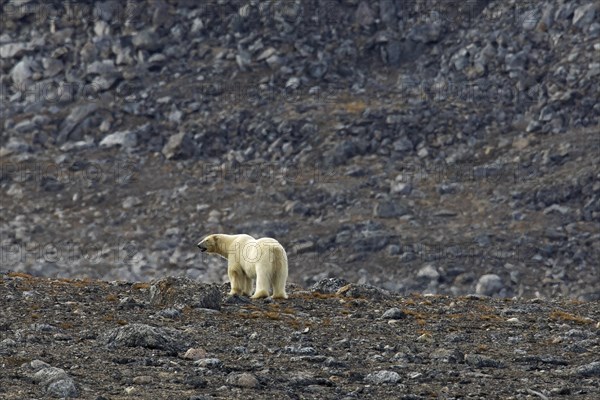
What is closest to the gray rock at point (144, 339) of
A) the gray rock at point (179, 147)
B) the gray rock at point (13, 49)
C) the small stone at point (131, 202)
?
the small stone at point (131, 202)

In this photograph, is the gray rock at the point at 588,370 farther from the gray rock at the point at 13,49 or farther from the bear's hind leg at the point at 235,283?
the gray rock at the point at 13,49

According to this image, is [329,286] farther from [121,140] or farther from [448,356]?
[121,140]

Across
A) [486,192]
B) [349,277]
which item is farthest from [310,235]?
[486,192]

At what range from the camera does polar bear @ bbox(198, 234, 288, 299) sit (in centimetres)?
2508

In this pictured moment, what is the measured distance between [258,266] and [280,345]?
198 inches

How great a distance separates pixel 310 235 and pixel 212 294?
31.3 metres

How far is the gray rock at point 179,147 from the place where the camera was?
6016cm

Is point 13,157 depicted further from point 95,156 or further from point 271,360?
point 271,360

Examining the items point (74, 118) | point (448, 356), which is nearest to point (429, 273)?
point (74, 118)

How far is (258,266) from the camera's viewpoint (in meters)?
25.1

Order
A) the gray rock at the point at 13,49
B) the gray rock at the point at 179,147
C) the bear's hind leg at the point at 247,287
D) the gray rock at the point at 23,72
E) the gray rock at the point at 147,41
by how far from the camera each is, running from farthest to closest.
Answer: the gray rock at the point at 13,49 → the gray rock at the point at 23,72 → the gray rock at the point at 147,41 → the gray rock at the point at 179,147 → the bear's hind leg at the point at 247,287

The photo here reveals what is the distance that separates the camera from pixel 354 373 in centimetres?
1806

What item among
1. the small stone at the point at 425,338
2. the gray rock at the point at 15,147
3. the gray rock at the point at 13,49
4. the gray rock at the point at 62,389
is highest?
the gray rock at the point at 13,49

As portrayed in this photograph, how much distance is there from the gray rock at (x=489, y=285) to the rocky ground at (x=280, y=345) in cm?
2351
